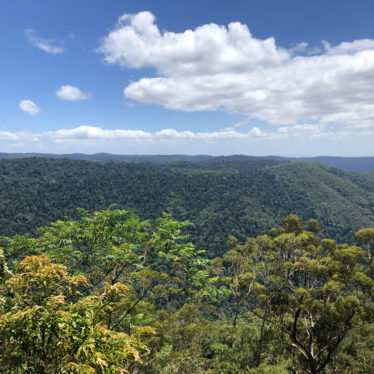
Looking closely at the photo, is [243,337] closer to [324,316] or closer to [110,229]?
[324,316]

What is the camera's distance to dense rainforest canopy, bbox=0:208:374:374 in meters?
3.80

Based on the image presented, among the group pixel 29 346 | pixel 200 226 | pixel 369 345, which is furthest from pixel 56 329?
pixel 200 226

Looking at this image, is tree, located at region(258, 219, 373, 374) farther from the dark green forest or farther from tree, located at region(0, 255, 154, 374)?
tree, located at region(0, 255, 154, 374)

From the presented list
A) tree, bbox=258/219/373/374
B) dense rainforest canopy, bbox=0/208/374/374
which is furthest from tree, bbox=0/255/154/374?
tree, bbox=258/219/373/374

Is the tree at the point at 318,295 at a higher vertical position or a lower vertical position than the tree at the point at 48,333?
lower

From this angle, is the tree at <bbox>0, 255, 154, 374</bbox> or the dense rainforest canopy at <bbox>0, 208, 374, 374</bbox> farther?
the dense rainforest canopy at <bbox>0, 208, 374, 374</bbox>

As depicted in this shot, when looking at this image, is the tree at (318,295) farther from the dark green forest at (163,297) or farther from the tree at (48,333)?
the tree at (48,333)

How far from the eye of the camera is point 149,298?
13.8 meters

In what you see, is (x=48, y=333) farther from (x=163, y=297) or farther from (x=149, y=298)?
(x=163, y=297)

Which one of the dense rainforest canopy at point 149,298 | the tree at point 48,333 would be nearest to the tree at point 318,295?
the dense rainforest canopy at point 149,298

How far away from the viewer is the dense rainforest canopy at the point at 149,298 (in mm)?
3801

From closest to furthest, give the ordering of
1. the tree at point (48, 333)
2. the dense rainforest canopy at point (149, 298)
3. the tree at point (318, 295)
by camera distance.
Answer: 1. the tree at point (48, 333)
2. the dense rainforest canopy at point (149, 298)
3. the tree at point (318, 295)

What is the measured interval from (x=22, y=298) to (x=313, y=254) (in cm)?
1834

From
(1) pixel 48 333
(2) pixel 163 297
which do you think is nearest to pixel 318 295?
(2) pixel 163 297
